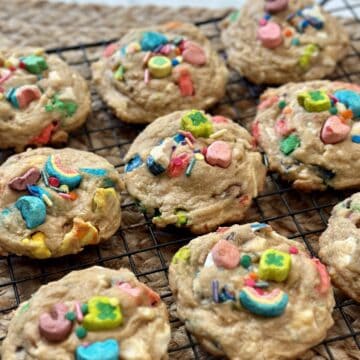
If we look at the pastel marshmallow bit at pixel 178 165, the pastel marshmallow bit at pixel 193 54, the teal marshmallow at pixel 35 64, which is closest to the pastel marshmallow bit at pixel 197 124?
the pastel marshmallow bit at pixel 178 165

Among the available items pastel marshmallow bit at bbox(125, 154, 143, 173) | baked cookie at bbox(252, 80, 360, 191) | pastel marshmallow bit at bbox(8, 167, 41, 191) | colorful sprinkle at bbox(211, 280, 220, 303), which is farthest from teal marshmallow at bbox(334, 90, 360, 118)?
pastel marshmallow bit at bbox(8, 167, 41, 191)

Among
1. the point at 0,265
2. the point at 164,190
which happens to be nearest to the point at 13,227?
the point at 0,265

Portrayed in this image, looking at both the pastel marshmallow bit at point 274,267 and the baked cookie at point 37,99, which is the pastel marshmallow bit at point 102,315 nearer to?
the pastel marshmallow bit at point 274,267

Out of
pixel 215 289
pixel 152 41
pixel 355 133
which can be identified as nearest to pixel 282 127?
pixel 355 133

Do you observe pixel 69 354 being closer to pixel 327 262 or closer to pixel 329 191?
pixel 327 262

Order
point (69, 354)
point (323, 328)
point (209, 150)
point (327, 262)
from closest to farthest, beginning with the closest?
point (69, 354) → point (323, 328) → point (327, 262) → point (209, 150)

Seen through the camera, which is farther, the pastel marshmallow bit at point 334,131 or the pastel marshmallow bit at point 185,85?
the pastel marshmallow bit at point 185,85

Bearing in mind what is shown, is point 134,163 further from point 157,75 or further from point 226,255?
point 226,255
